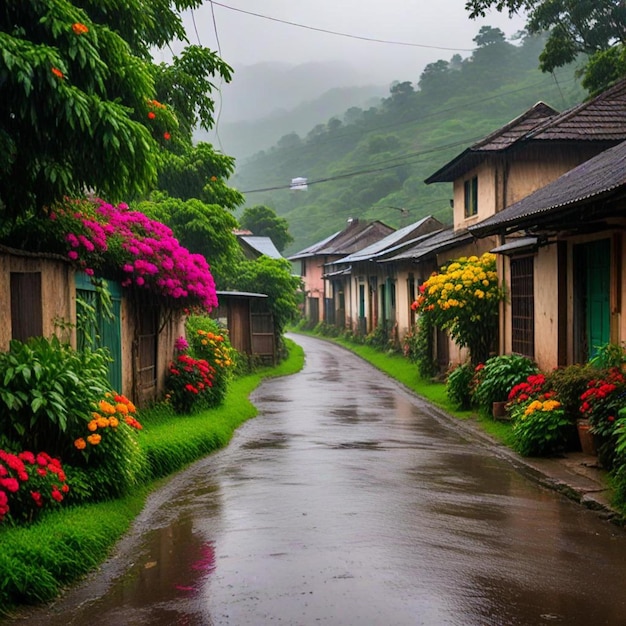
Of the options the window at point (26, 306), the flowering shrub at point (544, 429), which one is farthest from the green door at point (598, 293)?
the window at point (26, 306)

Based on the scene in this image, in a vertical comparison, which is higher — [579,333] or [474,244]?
[474,244]

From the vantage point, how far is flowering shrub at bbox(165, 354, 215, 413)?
587 inches

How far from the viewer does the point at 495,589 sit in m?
5.95

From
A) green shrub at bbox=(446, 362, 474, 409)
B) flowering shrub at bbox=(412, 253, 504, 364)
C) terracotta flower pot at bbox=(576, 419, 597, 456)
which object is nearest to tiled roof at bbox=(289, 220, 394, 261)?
flowering shrub at bbox=(412, 253, 504, 364)

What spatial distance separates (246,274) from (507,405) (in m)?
17.7

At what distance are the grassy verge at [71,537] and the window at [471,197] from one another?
1270 centimetres

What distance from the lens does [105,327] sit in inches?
471

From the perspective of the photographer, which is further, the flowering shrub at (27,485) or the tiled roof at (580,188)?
the tiled roof at (580,188)

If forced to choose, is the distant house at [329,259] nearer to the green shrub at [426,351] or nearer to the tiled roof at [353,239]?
the tiled roof at [353,239]

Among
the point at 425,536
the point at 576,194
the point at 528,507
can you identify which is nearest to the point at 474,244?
the point at 576,194

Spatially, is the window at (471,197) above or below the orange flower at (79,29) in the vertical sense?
above

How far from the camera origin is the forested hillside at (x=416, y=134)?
7550 centimetres

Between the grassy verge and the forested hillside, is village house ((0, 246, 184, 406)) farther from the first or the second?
the forested hillside

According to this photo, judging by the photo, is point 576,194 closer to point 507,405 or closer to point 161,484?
point 507,405
